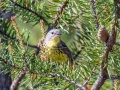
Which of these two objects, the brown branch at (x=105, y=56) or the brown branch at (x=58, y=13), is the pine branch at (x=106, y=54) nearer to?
the brown branch at (x=105, y=56)

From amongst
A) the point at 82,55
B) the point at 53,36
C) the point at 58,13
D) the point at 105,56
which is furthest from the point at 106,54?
the point at 53,36

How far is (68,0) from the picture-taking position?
1.37 meters

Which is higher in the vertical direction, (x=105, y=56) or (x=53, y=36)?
(x=105, y=56)

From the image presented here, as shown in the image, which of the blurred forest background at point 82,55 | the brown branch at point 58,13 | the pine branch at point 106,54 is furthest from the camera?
the brown branch at point 58,13

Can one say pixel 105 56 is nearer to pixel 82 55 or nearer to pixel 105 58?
pixel 105 58

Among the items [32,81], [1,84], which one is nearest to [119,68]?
[32,81]

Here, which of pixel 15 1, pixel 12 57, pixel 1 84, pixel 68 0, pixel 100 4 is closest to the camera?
pixel 100 4

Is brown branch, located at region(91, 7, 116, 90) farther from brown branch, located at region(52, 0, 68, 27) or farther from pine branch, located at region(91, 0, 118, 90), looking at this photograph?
brown branch, located at region(52, 0, 68, 27)

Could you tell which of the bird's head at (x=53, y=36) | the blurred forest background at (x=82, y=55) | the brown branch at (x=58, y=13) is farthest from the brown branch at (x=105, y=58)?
the bird's head at (x=53, y=36)

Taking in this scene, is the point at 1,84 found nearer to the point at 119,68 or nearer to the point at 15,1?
the point at 15,1

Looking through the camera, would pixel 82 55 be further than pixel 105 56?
Yes

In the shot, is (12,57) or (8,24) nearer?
(12,57)

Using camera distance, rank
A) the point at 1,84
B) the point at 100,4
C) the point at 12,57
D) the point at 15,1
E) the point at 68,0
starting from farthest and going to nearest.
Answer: the point at 1,84, the point at 15,1, the point at 68,0, the point at 12,57, the point at 100,4

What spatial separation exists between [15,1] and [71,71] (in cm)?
47
